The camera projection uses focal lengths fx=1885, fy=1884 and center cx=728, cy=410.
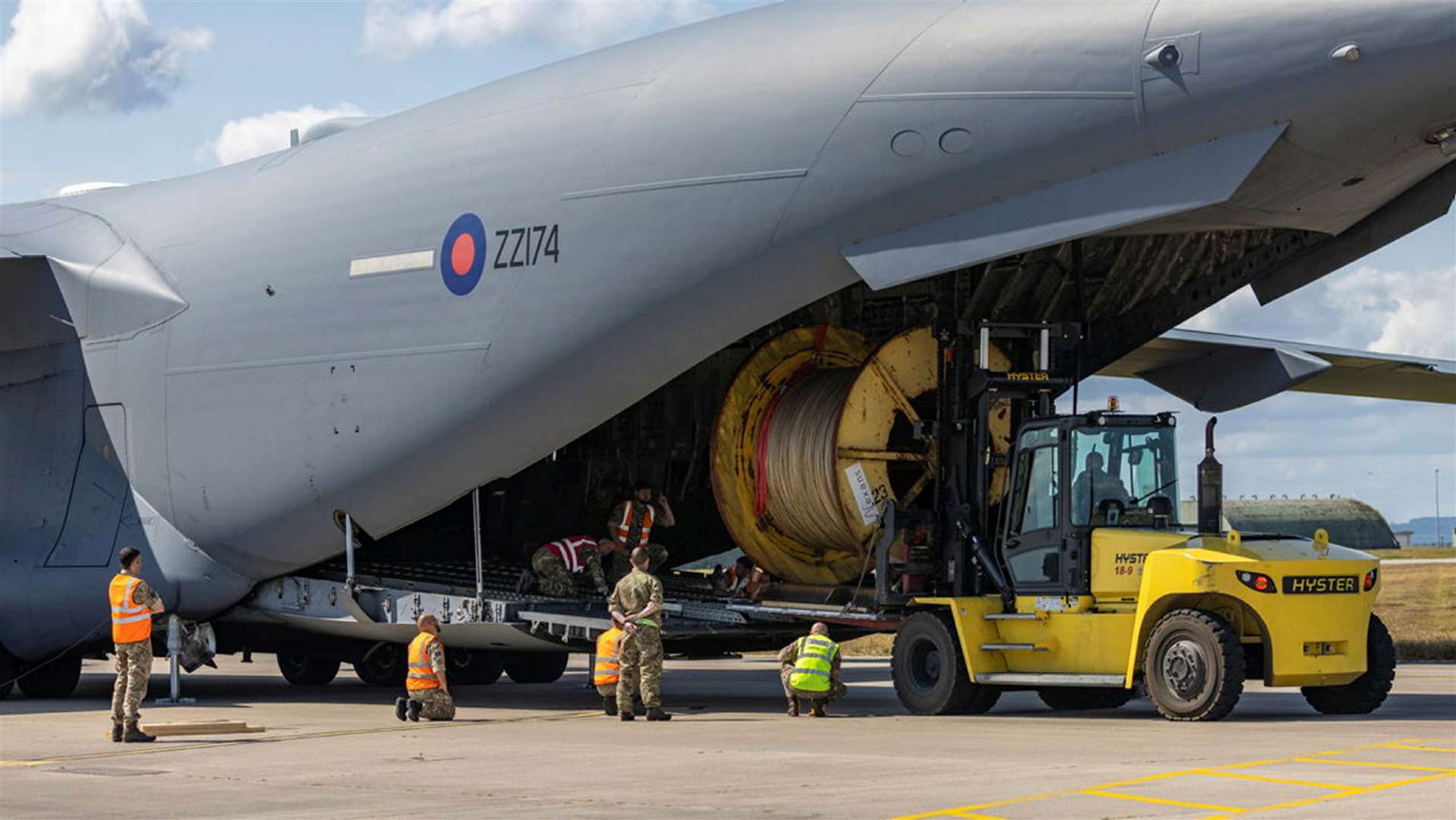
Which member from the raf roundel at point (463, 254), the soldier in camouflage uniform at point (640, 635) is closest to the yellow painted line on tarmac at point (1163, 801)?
the soldier in camouflage uniform at point (640, 635)

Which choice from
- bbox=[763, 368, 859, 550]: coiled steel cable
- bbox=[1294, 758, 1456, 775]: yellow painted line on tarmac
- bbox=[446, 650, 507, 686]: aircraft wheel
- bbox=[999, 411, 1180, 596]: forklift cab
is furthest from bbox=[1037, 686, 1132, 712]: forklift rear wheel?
bbox=[446, 650, 507, 686]: aircraft wheel

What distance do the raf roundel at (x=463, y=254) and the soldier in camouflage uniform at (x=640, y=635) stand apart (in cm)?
310

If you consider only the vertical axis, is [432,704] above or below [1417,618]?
above

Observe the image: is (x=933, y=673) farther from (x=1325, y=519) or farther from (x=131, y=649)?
(x=1325, y=519)

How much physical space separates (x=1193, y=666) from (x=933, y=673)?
8.27 ft

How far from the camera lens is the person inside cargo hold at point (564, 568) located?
58.0 ft

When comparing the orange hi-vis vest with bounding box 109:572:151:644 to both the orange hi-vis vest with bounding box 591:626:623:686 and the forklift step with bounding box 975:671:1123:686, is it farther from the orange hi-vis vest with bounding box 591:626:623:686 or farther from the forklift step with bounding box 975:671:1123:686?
the forklift step with bounding box 975:671:1123:686

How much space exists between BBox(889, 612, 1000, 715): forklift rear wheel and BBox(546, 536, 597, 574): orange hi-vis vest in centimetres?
337

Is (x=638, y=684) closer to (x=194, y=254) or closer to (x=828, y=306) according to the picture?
(x=828, y=306)

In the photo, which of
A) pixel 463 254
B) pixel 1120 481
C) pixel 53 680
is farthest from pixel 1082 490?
pixel 53 680

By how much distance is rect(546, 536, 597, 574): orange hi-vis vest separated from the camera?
17.9 meters

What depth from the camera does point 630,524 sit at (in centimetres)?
1853

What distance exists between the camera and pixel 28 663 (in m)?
20.2

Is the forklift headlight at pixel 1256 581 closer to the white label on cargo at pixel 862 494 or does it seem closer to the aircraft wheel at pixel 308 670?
the white label on cargo at pixel 862 494
